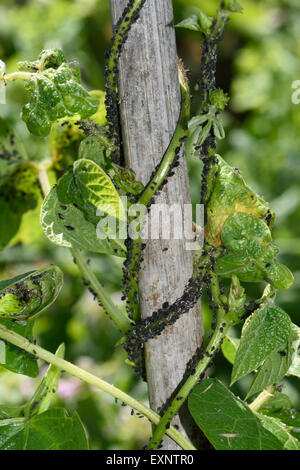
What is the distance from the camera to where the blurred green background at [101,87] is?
4.97 feet

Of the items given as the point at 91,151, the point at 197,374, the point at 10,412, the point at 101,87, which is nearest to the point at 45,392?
the point at 10,412

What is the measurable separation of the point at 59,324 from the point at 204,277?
1.41 m

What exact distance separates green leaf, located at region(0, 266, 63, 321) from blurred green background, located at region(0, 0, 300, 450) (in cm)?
54

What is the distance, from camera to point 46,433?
56cm

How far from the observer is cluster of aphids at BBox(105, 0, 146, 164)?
500 millimetres

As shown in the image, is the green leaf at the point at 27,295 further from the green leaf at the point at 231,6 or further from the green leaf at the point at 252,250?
the green leaf at the point at 231,6

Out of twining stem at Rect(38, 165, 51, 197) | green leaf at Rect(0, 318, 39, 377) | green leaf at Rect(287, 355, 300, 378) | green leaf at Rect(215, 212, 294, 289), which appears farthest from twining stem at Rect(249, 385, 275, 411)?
twining stem at Rect(38, 165, 51, 197)

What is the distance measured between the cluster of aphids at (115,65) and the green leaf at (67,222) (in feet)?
0.25

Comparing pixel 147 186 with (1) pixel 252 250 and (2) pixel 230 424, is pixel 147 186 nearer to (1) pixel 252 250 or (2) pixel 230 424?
(1) pixel 252 250

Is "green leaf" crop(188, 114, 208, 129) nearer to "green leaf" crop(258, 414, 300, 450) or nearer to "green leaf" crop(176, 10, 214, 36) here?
"green leaf" crop(176, 10, 214, 36)

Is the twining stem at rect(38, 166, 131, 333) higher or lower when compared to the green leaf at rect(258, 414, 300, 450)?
higher

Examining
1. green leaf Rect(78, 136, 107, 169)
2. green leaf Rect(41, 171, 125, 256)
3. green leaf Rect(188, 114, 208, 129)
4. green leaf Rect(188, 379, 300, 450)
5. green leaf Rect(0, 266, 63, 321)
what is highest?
green leaf Rect(188, 114, 208, 129)

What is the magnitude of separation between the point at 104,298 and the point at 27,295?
3.8 inches

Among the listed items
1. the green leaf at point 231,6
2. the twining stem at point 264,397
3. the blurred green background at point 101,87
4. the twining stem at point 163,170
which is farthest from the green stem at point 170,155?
the blurred green background at point 101,87
